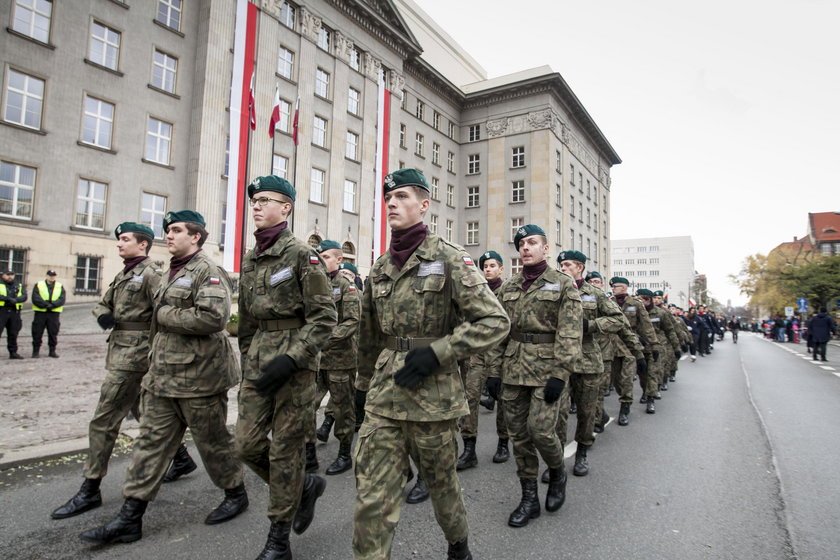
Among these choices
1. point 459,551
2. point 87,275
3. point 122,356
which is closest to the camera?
point 459,551

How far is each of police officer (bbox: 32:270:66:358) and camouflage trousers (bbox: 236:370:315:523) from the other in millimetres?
10437

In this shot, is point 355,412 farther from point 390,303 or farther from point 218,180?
point 218,180

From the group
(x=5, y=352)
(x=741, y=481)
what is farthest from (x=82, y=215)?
(x=741, y=481)

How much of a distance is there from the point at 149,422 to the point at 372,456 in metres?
1.83

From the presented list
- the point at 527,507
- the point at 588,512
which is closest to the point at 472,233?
the point at 588,512

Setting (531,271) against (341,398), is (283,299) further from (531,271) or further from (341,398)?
(341,398)

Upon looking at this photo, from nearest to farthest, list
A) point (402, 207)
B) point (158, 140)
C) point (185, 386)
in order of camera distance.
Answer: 1. point (402, 207)
2. point (185, 386)
3. point (158, 140)

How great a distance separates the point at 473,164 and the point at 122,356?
3975cm

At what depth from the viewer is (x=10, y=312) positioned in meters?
10.7

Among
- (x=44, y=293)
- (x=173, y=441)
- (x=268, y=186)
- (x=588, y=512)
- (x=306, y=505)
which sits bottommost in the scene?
(x=588, y=512)

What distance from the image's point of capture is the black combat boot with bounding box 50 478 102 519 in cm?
347

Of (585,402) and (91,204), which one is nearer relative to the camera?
(585,402)

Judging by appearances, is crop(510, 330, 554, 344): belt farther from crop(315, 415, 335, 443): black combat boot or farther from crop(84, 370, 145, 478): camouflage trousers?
crop(84, 370, 145, 478): camouflage trousers

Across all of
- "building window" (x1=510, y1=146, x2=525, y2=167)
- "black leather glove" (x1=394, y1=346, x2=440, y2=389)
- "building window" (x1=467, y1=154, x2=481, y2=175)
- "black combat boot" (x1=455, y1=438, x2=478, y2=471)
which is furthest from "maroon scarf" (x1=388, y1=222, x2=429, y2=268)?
"building window" (x1=467, y1=154, x2=481, y2=175)
